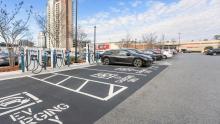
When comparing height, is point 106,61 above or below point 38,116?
above

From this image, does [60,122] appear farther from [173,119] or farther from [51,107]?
[173,119]

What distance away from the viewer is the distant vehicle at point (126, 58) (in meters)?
17.7

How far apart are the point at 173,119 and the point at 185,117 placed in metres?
0.34

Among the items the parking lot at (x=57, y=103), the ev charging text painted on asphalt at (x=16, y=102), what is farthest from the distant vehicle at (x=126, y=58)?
the ev charging text painted on asphalt at (x=16, y=102)

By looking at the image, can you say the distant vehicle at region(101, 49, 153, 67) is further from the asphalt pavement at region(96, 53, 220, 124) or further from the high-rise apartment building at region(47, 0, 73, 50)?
the asphalt pavement at region(96, 53, 220, 124)

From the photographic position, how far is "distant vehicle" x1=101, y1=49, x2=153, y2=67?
17.7 m

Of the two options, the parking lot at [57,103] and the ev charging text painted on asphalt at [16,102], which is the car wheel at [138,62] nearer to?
the parking lot at [57,103]

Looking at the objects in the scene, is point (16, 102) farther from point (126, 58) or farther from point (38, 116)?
point (126, 58)

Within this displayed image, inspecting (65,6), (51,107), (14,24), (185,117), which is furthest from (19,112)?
(65,6)

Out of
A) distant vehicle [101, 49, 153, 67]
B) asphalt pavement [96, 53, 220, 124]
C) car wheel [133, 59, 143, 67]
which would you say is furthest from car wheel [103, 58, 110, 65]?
asphalt pavement [96, 53, 220, 124]

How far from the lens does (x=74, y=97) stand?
22.0 feet

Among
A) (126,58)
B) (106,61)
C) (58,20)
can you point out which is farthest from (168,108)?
(58,20)

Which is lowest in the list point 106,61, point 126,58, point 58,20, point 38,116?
point 38,116

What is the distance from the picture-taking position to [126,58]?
18.3 m
